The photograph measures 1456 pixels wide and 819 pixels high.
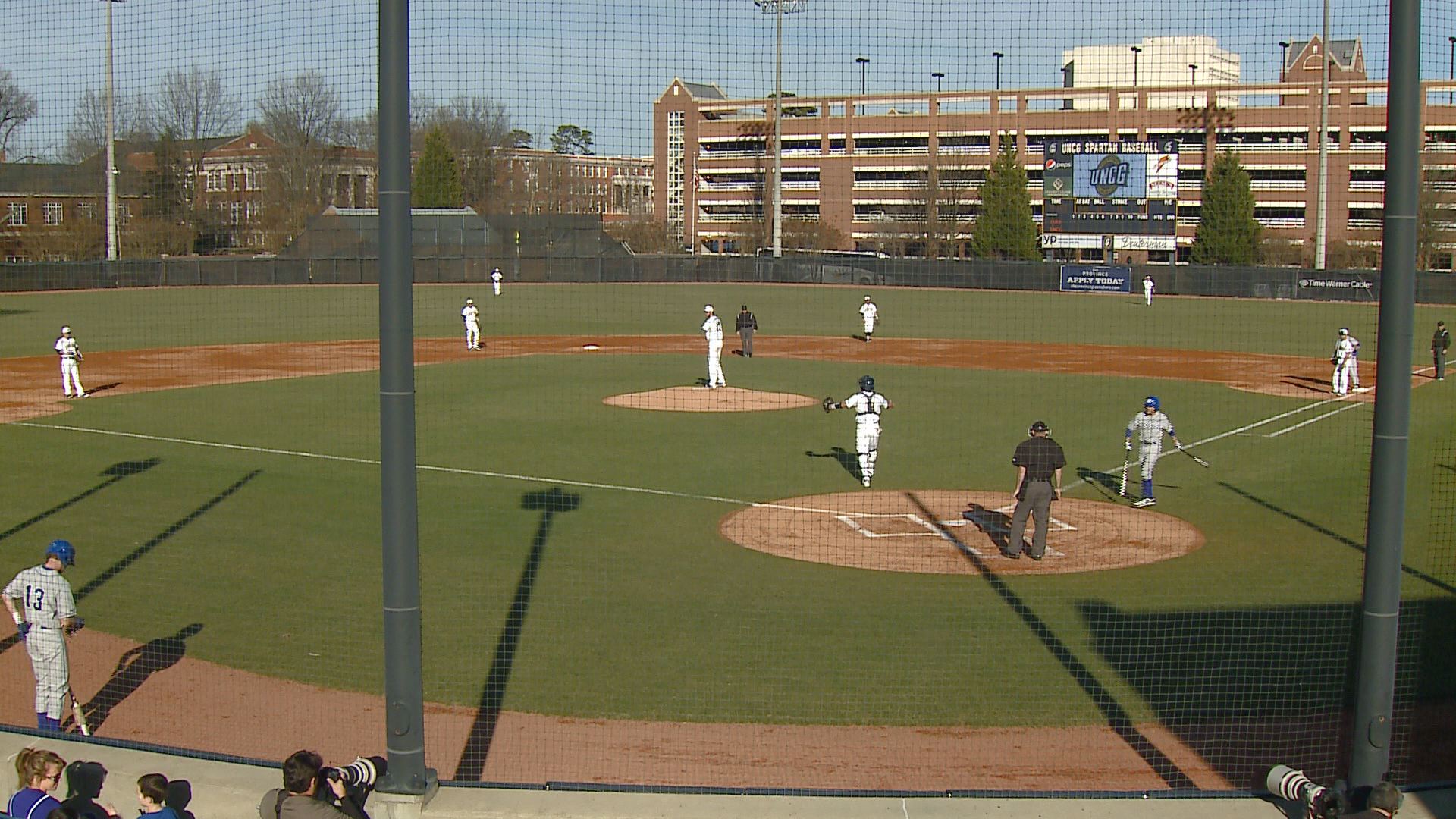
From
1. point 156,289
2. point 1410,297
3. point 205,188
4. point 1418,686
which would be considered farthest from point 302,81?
point 156,289

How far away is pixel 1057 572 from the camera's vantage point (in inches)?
533

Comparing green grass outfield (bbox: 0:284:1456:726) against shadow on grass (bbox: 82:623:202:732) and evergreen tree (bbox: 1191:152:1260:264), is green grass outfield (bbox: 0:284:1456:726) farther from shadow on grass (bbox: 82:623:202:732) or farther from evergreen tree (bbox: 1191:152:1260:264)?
evergreen tree (bbox: 1191:152:1260:264)

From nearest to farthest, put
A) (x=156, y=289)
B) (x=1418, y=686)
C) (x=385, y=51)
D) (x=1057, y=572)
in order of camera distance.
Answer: (x=385, y=51) < (x=1418, y=686) < (x=1057, y=572) < (x=156, y=289)

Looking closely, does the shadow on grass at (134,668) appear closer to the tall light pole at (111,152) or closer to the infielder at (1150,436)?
the tall light pole at (111,152)

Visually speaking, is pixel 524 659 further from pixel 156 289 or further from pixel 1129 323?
pixel 156 289

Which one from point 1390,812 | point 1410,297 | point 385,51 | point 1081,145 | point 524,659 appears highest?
point 1081,145

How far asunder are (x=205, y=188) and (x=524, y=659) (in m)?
16.3

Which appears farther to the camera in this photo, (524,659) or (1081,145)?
(1081,145)

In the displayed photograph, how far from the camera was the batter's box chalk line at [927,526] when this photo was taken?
48.0 feet

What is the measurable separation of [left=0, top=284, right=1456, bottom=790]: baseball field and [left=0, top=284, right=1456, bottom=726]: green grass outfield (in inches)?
2.5

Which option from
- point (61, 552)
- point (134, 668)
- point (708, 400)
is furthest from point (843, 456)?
point (61, 552)

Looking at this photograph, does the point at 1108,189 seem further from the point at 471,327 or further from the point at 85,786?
the point at 85,786

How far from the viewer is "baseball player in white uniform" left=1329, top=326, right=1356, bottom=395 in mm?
27375

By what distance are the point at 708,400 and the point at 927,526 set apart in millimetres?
11978
